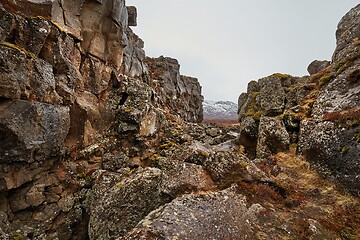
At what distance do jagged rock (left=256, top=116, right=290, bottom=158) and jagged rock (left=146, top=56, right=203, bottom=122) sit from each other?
2101 centimetres

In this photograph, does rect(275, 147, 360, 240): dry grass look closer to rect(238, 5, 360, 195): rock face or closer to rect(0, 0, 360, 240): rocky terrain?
rect(0, 0, 360, 240): rocky terrain

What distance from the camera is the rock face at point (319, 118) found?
13405mm

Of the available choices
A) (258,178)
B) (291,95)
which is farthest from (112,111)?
(291,95)

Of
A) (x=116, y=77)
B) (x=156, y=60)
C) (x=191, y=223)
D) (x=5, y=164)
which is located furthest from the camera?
(x=156, y=60)

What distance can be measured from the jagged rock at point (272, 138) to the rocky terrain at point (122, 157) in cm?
11

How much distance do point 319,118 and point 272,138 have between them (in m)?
4.28

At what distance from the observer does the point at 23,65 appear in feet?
41.5

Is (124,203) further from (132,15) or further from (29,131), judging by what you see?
(132,15)

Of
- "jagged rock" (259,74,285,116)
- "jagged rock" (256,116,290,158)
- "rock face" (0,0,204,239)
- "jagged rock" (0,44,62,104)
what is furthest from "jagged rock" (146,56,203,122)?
"jagged rock" (0,44,62,104)

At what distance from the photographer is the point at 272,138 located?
65.1ft

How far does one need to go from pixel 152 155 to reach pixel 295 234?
47.2 ft

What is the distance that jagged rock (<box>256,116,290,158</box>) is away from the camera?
19.2m

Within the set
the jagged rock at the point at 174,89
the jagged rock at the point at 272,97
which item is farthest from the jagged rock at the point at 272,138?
the jagged rock at the point at 174,89

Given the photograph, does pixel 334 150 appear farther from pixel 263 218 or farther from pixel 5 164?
pixel 5 164
